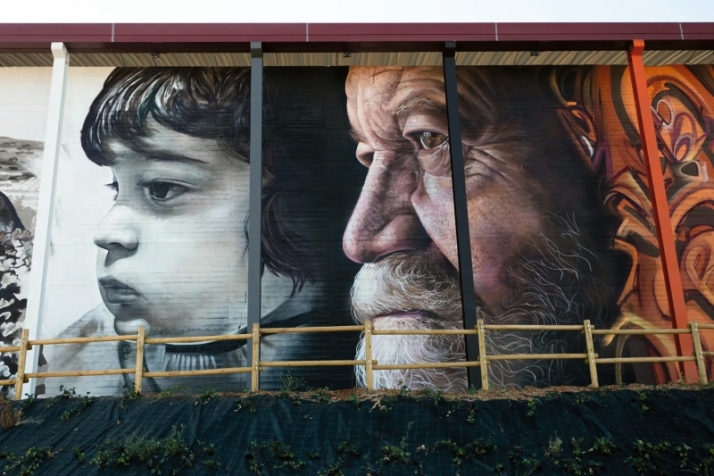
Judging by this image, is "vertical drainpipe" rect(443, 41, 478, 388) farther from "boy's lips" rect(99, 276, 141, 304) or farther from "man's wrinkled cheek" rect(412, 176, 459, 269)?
"boy's lips" rect(99, 276, 141, 304)

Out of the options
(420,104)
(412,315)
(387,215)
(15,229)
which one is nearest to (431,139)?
(420,104)

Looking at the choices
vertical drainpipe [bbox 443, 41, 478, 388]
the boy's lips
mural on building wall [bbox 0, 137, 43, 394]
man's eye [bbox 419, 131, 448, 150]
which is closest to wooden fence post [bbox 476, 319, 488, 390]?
vertical drainpipe [bbox 443, 41, 478, 388]

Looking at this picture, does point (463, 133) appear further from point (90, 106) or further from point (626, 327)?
point (90, 106)

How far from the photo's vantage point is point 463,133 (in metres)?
14.3

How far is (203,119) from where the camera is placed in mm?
14203

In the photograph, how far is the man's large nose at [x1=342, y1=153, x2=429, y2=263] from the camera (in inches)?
535

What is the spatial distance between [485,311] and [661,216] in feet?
12.7

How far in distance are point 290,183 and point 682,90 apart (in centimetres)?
929


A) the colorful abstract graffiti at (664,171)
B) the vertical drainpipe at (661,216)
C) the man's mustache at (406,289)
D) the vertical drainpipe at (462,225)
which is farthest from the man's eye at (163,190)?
the vertical drainpipe at (661,216)

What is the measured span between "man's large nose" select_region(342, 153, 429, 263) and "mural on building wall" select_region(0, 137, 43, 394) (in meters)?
6.69

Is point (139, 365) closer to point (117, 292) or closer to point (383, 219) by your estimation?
point (117, 292)

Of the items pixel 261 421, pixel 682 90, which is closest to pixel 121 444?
pixel 261 421

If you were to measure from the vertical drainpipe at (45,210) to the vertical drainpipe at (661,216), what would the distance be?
11.2 m

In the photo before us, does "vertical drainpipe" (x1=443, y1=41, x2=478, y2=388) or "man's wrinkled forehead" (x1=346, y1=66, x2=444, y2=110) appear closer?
"vertical drainpipe" (x1=443, y1=41, x2=478, y2=388)
